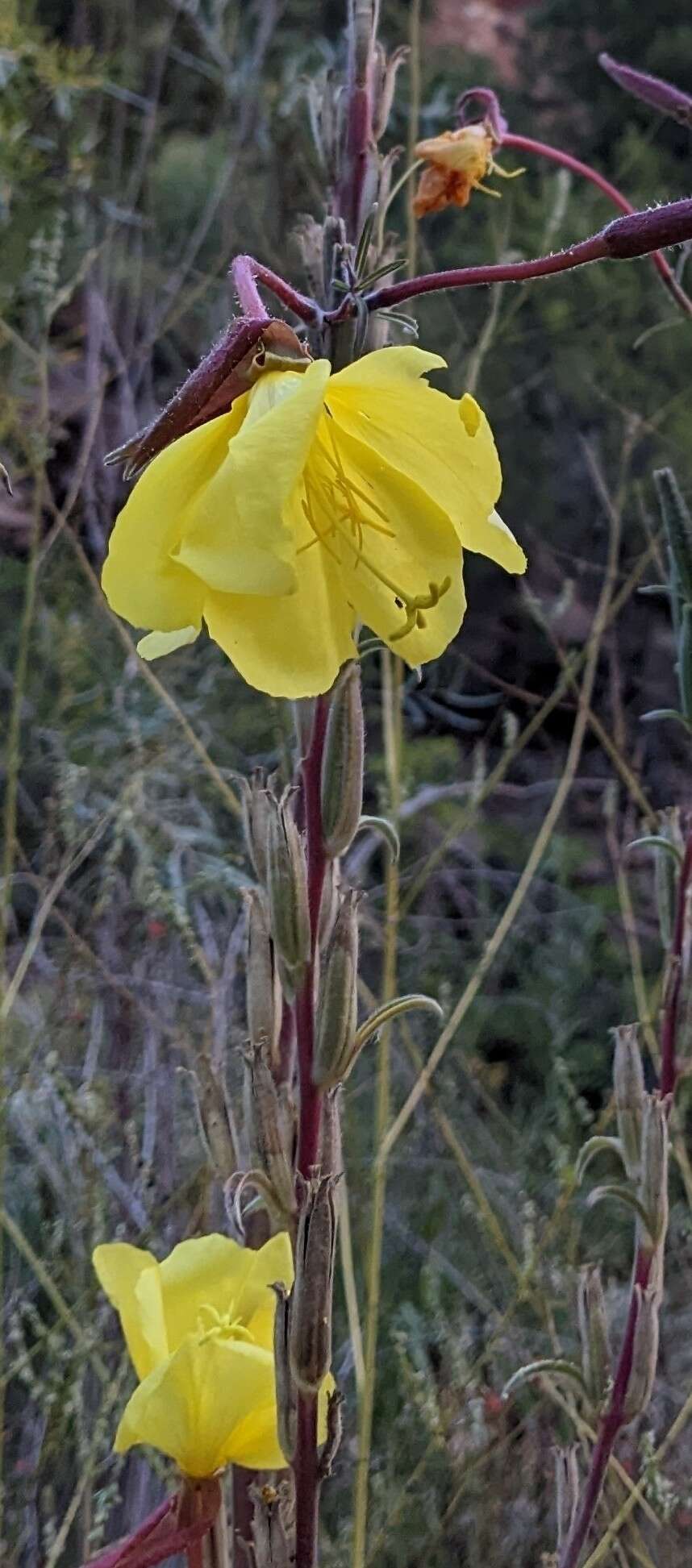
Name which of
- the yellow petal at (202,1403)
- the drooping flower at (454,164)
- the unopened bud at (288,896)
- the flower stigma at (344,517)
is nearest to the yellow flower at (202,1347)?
the yellow petal at (202,1403)

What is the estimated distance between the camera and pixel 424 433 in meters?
0.33

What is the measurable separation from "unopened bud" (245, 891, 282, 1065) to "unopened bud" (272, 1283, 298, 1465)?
75 millimetres

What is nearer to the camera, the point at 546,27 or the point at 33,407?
the point at 33,407

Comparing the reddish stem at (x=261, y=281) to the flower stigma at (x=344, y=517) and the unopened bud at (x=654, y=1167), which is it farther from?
the unopened bud at (x=654, y=1167)

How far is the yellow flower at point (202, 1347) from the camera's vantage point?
1.21 feet

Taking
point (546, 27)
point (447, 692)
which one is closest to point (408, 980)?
point (447, 692)

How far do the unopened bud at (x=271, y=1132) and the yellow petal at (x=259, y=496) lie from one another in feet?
0.51

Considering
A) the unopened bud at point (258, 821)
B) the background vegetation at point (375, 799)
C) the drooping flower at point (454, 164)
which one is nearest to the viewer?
the unopened bud at point (258, 821)

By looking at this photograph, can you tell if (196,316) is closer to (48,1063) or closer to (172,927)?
(172,927)

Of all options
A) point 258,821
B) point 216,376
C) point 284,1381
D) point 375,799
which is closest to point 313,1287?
point 284,1381

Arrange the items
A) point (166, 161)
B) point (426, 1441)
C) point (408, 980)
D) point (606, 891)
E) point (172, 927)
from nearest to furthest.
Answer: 1. point (426, 1441)
2. point (172, 927)
3. point (408, 980)
4. point (606, 891)
5. point (166, 161)

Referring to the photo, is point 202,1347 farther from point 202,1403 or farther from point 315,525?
point 315,525

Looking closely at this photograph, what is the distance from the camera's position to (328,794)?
0.36 meters

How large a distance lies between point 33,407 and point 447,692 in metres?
0.59
